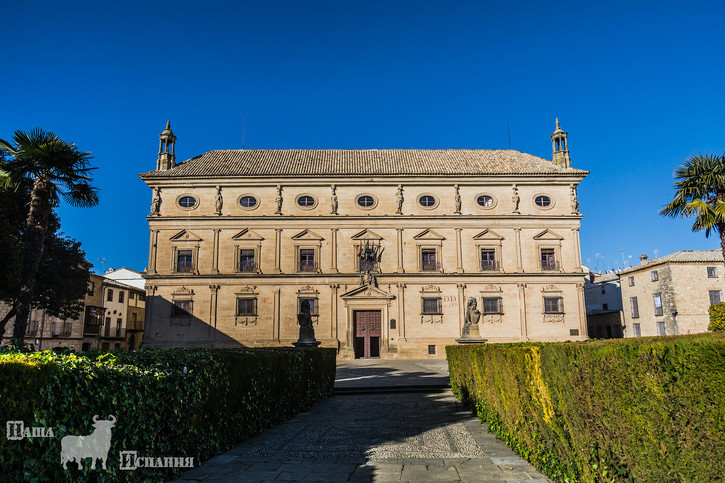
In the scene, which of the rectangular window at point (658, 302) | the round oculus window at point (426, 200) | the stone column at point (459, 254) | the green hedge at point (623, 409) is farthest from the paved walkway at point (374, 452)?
the rectangular window at point (658, 302)

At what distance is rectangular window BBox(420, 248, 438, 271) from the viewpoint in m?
34.1

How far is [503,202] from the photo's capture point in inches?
1385

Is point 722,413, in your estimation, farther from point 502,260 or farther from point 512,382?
point 502,260

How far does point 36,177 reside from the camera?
1553 centimetres

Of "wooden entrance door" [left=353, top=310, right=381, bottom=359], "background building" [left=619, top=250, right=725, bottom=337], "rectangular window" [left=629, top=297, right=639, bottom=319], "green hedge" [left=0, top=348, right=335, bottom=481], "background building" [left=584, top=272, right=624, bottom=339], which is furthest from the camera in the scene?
"background building" [left=584, top=272, right=624, bottom=339]

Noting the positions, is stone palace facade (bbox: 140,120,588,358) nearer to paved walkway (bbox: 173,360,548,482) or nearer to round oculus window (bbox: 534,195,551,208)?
round oculus window (bbox: 534,195,551,208)

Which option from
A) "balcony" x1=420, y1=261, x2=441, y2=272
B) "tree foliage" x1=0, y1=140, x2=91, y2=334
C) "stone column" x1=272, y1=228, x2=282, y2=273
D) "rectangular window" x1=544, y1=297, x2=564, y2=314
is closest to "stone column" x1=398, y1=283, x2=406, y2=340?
"balcony" x1=420, y1=261, x2=441, y2=272

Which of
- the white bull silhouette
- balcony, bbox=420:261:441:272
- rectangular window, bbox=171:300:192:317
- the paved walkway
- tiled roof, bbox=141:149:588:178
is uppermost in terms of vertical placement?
tiled roof, bbox=141:149:588:178

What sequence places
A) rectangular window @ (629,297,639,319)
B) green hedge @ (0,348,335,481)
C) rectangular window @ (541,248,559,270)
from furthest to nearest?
rectangular window @ (629,297,639,319) → rectangular window @ (541,248,559,270) → green hedge @ (0,348,335,481)

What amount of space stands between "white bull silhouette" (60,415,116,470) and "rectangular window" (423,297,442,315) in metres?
28.8

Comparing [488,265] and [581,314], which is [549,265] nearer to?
[581,314]

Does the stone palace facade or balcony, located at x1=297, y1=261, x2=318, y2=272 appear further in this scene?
balcony, located at x1=297, y1=261, x2=318, y2=272

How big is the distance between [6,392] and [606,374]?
5.94 metres

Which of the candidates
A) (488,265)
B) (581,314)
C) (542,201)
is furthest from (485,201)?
(581,314)
